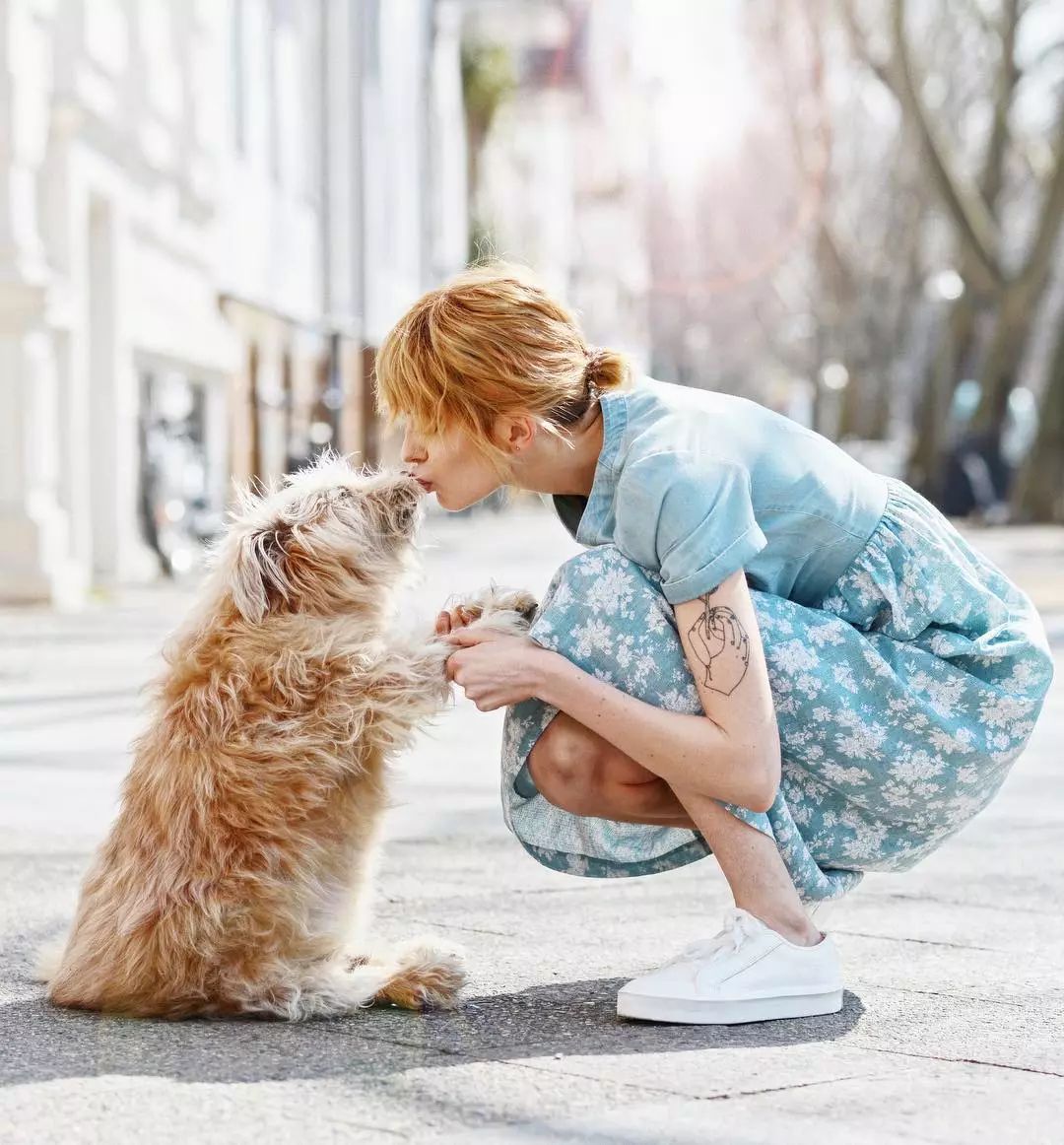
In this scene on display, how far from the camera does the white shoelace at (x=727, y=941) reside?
311 cm

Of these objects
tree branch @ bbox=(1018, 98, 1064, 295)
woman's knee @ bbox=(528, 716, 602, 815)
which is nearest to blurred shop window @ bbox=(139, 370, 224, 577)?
tree branch @ bbox=(1018, 98, 1064, 295)

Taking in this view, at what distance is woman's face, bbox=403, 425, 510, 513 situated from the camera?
3316 millimetres

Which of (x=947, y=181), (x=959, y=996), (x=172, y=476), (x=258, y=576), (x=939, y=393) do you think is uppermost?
(x=258, y=576)

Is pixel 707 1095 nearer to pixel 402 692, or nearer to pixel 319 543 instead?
pixel 402 692

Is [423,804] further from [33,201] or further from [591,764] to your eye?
[33,201]

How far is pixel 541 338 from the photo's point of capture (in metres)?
3.24

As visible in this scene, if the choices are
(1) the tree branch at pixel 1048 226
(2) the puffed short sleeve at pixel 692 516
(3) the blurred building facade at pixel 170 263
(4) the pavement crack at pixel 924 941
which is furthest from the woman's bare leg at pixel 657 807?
(1) the tree branch at pixel 1048 226

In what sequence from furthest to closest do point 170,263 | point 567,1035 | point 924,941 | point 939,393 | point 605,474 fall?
point 939,393 < point 170,263 < point 924,941 < point 605,474 < point 567,1035

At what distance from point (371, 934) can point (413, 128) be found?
29315mm

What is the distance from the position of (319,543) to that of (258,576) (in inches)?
5.1

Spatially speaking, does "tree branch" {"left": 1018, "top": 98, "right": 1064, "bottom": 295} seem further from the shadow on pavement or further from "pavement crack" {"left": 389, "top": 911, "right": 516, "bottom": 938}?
the shadow on pavement

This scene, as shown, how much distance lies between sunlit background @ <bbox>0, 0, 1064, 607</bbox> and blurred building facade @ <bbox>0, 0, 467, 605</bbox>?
0.04 metres

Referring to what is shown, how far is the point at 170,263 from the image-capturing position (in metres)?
16.1

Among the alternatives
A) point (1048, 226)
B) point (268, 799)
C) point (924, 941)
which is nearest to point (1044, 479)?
point (1048, 226)
